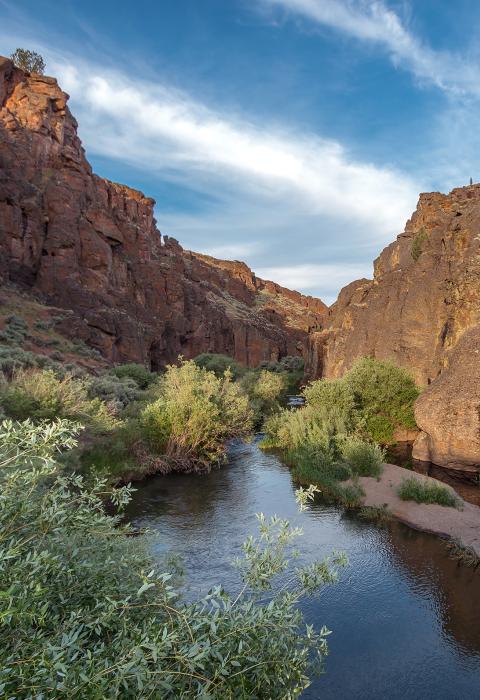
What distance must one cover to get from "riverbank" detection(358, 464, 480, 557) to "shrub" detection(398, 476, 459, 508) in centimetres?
19

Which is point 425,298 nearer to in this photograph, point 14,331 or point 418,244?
point 418,244

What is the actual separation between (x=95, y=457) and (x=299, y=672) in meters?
14.2

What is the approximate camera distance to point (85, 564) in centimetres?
393

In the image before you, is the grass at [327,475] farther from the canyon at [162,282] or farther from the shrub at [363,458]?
the canyon at [162,282]

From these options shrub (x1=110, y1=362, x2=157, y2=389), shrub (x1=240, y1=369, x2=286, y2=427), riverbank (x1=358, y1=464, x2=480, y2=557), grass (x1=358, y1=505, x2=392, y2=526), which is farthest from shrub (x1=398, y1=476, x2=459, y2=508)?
shrub (x1=110, y1=362, x2=157, y2=389)

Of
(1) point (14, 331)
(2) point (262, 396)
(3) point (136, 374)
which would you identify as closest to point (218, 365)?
(2) point (262, 396)

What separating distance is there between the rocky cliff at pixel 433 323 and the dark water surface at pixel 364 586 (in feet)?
26.3

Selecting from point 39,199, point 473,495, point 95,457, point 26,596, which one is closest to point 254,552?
point 26,596

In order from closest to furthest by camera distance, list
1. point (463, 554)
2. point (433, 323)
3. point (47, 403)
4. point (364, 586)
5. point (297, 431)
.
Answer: point (364, 586), point (463, 554), point (47, 403), point (297, 431), point (433, 323)

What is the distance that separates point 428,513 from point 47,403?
13.2 metres

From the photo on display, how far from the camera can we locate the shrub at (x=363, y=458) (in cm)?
1878

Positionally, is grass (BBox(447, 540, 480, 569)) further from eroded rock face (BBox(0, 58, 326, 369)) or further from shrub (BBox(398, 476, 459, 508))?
eroded rock face (BBox(0, 58, 326, 369))

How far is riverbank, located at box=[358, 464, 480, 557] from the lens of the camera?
1330cm

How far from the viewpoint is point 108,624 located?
11.5 feet
